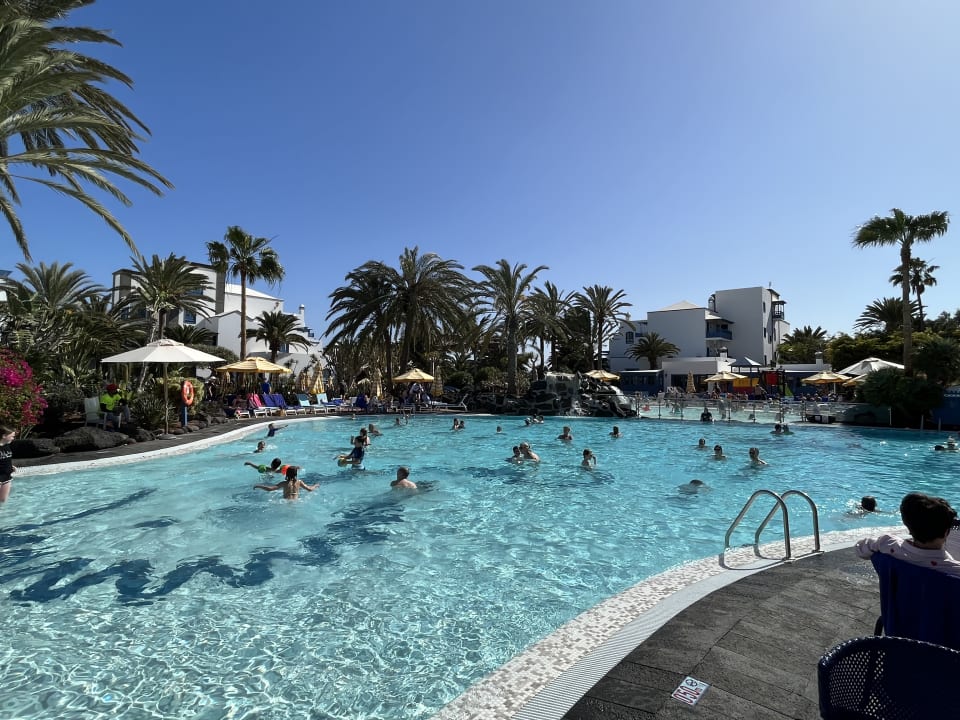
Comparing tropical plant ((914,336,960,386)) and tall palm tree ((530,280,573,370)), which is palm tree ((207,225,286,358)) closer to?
tall palm tree ((530,280,573,370))

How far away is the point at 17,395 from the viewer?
11.0 metres

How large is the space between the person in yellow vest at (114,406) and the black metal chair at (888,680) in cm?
1691

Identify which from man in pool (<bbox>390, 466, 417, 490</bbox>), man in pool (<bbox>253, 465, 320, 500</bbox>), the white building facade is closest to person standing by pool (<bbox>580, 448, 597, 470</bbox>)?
man in pool (<bbox>390, 466, 417, 490</bbox>)

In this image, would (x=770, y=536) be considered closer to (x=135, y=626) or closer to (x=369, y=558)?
(x=369, y=558)

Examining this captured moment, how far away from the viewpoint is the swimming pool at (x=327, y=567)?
13.6 feet

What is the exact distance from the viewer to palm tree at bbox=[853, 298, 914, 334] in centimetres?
4588

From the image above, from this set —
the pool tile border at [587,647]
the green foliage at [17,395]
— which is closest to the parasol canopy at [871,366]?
the pool tile border at [587,647]

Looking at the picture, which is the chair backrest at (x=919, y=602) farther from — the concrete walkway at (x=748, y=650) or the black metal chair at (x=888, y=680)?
the black metal chair at (x=888, y=680)

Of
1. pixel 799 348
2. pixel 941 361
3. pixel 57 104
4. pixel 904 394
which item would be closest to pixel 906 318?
pixel 941 361

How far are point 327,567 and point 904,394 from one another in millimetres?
23768

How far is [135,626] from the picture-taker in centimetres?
500

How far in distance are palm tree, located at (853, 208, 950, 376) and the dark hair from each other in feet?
85.6

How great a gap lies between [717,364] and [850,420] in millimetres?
25956

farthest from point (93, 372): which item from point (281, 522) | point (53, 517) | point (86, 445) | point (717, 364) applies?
point (717, 364)
